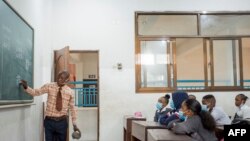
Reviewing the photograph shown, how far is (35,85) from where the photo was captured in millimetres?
4574

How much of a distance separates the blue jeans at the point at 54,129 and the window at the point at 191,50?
2493 mm

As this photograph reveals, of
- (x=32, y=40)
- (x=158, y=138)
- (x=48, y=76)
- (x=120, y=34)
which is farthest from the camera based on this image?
(x=120, y=34)

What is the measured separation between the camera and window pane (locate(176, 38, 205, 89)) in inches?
249

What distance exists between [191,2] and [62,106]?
148 inches

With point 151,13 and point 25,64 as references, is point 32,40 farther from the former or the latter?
point 151,13

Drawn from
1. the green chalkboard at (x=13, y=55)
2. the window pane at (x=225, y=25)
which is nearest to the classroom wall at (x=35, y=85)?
the green chalkboard at (x=13, y=55)

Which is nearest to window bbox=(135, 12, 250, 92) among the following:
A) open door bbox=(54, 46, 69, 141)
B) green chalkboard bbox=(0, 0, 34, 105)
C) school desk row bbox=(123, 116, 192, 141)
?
school desk row bbox=(123, 116, 192, 141)

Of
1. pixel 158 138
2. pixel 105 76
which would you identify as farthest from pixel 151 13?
pixel 158 138

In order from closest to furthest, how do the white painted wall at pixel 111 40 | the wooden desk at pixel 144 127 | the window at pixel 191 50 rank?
1. the wooden desk at pixel 144 127
2. the white painted wall at pixel 111 40
3. the window at pixel 191 50

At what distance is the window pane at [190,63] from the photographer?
6316mm

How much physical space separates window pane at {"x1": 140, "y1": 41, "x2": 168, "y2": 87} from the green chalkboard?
2687mm

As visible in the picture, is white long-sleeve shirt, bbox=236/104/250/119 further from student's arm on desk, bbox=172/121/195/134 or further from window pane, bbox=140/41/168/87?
student's arm on desk, bbox=172/121/195/134

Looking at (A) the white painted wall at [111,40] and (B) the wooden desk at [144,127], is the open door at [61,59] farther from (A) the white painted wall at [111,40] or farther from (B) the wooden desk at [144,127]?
(B) the wooden desk at [144,127]

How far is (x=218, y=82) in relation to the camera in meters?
6.32
